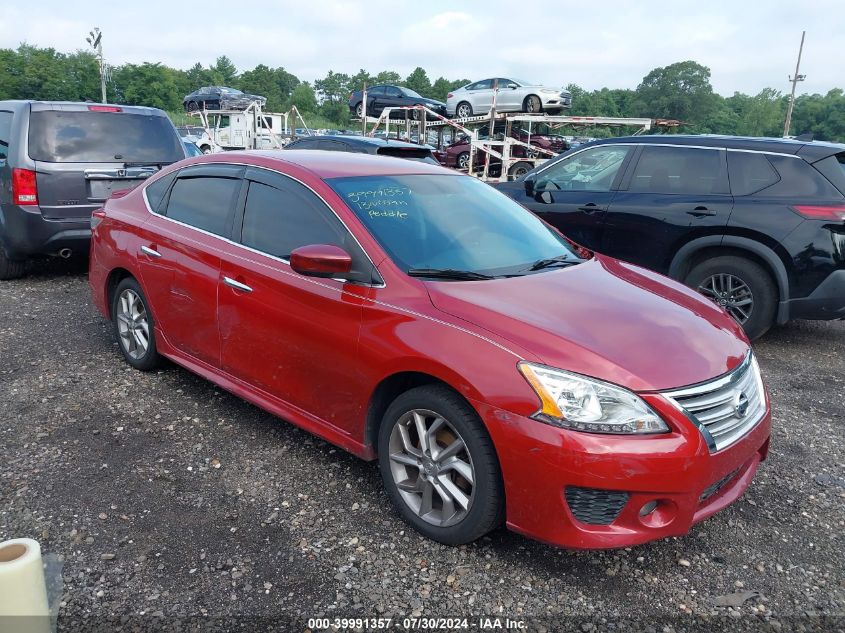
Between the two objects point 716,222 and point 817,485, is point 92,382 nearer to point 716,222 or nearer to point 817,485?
point 817,485

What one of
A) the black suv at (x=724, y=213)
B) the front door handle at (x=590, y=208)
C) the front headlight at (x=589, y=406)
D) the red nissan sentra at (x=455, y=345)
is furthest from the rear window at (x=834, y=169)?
the front headlight at (x=589, y=406)

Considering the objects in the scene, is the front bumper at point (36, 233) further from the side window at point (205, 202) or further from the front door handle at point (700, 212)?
the front door handle at point (700, 212)

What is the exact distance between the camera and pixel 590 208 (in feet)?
21.3

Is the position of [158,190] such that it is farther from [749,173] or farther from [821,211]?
[821,211]

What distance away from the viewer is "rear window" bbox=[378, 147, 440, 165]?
9.17m

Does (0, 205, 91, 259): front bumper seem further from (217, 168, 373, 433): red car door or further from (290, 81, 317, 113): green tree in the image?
(290, 81, 317, 113): green tree

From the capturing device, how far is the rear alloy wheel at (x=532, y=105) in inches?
745

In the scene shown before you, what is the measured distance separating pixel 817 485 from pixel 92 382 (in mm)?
4554

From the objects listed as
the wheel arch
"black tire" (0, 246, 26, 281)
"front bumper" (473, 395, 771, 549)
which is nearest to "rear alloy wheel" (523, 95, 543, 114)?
the wheel arch

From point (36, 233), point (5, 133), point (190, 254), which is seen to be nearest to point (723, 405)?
point (190, 254)

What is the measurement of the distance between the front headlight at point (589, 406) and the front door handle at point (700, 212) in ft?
12.9

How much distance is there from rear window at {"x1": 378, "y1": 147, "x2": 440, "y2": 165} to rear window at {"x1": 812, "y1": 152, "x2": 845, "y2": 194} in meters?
4.85

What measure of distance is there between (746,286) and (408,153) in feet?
17.1

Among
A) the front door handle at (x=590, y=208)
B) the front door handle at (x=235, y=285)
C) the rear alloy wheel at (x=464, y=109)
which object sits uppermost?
the rear alloy wheel at (x=464, y=109)
